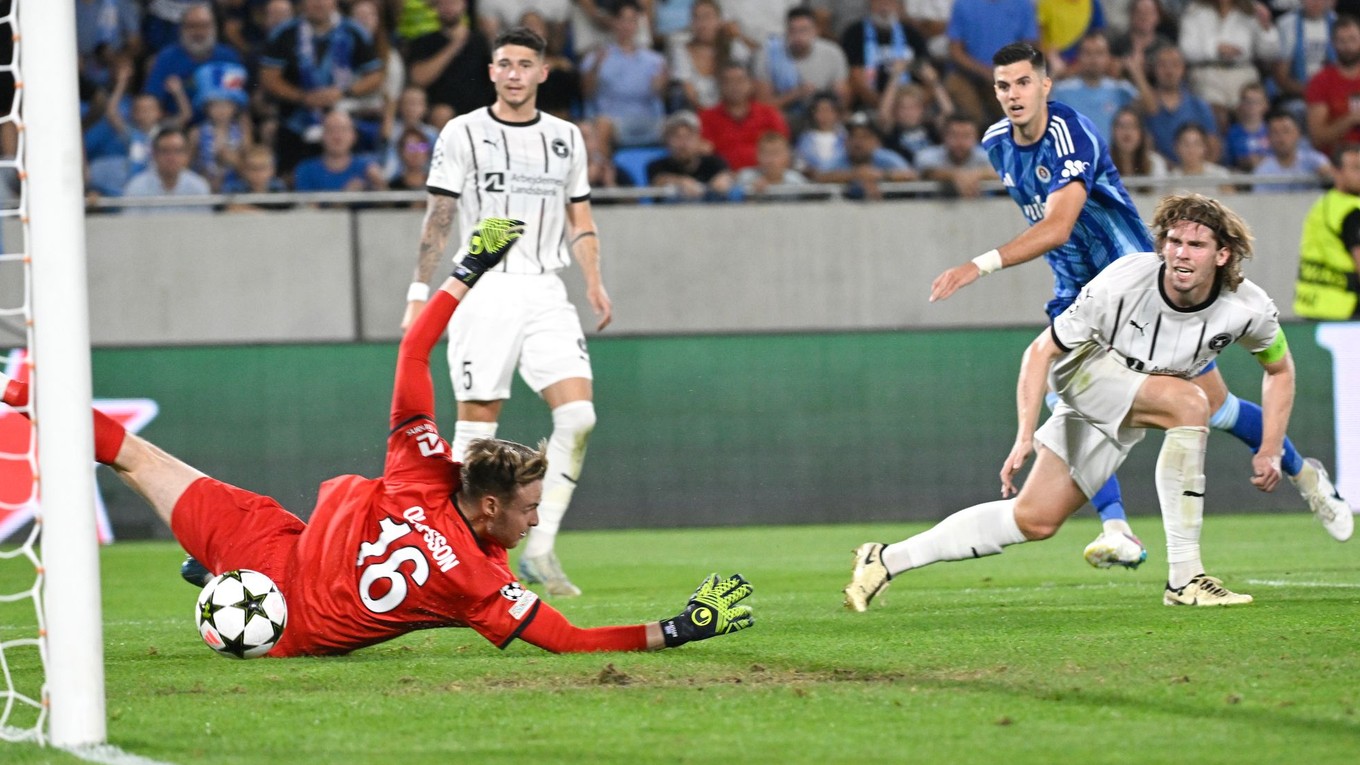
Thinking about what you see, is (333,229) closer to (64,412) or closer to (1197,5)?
(1197,5)

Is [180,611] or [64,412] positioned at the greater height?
[64,412]

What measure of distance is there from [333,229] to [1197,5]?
26.1 ft

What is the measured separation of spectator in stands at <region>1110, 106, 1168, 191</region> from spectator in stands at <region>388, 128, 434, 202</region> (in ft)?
18.4

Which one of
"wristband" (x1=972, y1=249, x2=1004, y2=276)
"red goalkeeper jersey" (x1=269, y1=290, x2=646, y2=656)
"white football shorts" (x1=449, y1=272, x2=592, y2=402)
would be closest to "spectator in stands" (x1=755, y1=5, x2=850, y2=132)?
"white football shorts" (x1=449, y1=272, x2=592, y2=402)

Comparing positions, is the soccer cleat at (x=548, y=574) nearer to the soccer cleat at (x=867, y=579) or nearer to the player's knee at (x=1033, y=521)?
the soccer cleat at (x=867, y=579)

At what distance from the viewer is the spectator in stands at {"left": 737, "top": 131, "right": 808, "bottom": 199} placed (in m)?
13.8

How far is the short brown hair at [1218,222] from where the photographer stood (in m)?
6.07

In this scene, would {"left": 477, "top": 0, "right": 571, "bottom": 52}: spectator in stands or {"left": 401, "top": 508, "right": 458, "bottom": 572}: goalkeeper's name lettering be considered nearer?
{"left": 401, "top": 508, "right": 458, "bottom": 572}: goalkeeper's name lettering

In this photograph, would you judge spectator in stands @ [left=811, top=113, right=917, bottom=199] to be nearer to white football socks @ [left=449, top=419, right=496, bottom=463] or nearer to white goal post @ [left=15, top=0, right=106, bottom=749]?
white football socks @ [left=449, top=419, right=496, bottom=463]

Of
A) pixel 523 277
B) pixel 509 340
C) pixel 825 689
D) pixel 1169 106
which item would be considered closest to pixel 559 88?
pixel 1169 106

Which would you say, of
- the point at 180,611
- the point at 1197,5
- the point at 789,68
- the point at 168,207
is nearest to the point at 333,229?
the point at 168,207

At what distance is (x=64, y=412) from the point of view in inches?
160

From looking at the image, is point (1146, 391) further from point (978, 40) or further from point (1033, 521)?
point (978, 40)

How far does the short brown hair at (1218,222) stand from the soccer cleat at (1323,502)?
6.18ft
